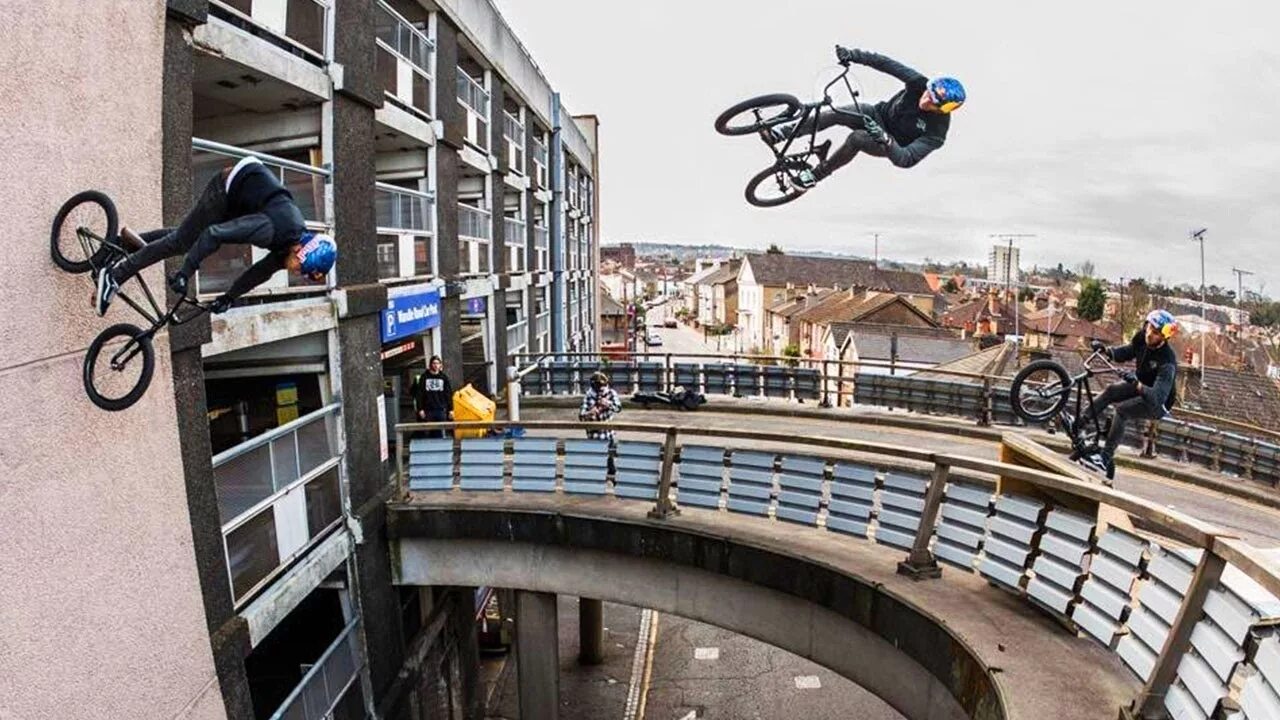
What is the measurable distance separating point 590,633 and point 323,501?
344 inches

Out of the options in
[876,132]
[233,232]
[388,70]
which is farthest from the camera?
[388,70]

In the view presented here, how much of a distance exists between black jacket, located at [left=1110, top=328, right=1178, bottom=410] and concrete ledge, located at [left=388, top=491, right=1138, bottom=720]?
3.08 m

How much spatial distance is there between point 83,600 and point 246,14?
5401 mm

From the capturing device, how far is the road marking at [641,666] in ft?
45.9

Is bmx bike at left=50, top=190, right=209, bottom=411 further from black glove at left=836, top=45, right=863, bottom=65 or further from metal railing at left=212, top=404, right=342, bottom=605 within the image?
black glove at left=836, top=45, right=863, bottom=65

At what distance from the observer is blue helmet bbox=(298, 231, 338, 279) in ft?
15.8

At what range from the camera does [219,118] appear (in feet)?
31.0

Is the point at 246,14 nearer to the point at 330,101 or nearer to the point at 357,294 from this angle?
the point at 330,101

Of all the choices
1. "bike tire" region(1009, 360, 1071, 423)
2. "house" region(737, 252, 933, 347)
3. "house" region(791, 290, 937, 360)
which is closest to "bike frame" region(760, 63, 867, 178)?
"bike tire" region(1009, 360, 1071, 423)

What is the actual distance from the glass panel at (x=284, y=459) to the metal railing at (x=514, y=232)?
11.0 meters

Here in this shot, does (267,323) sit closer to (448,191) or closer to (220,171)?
(220,171)

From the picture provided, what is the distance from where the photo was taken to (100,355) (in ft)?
16.3

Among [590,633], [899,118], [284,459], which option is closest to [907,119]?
[899,118]

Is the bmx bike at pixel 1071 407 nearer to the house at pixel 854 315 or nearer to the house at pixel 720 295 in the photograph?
the house at pixel 854 315
